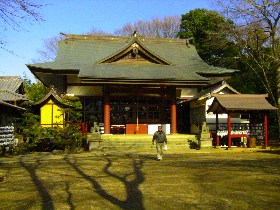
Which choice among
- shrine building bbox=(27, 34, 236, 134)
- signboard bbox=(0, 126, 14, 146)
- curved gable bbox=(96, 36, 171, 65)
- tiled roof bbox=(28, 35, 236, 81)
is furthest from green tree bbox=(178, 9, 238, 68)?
signboard bbox=(0, 126, 14, 146)

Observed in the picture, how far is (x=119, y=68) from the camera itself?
23.9 metres

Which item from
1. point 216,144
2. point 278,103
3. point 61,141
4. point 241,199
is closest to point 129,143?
point 61,141

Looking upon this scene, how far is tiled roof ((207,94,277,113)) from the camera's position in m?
19.3

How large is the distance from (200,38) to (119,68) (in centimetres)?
1961

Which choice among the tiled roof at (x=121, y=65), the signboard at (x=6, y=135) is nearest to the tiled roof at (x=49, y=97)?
the tiled roof at (x=121, y=65)

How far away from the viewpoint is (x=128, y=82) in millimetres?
21875

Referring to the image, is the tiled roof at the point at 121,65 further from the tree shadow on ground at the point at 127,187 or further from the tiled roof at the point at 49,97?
the tree shadow on ground at the point at 127,187

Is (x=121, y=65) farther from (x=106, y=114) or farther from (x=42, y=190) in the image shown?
(x=42, y=190)

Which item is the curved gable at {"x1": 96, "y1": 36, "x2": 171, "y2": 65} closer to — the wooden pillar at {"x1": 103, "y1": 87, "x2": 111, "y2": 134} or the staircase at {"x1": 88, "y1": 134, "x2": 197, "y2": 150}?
A: the wooden pillar at {"x1": 103, "y1": 87, "x2": 111, "y2": 134}

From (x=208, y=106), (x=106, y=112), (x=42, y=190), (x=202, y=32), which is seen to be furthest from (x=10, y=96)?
(x=202, y=32)

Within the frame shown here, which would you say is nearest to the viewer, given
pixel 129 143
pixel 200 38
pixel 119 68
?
pixel 129 143

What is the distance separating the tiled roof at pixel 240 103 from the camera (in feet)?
63.4

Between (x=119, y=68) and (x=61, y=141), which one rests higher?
(x=119, y=68)

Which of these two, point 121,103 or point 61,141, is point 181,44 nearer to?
point 121,103
